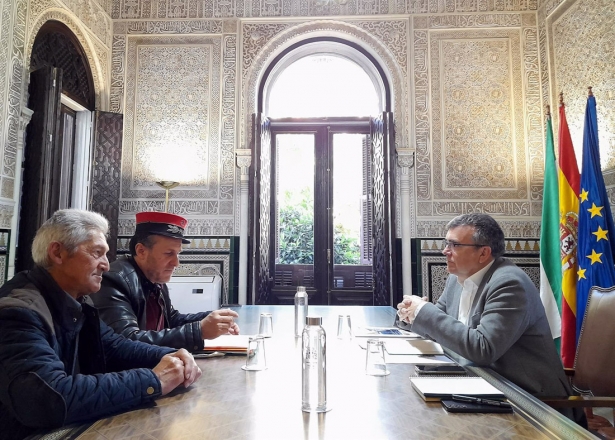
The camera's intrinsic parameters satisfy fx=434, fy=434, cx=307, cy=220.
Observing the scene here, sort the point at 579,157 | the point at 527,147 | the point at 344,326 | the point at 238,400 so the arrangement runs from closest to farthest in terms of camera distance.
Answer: the point at 238,400 → the point at 344,326 → the point at 579,157 → the point at 527,147

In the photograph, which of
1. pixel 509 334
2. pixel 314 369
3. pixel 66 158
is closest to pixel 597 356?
pixel 509 334

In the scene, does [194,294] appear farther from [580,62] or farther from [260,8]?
[580,62]

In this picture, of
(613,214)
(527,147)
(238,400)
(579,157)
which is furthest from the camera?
(527,147)

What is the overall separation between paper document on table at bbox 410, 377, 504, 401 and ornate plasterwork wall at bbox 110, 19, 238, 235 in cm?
372

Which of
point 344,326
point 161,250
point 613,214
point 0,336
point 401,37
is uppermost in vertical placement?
point 401,37

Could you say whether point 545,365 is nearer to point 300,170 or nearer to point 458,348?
point 458,348

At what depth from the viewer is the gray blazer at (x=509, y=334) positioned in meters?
1.40

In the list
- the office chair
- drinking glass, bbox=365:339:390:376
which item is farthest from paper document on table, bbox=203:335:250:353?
the office chair

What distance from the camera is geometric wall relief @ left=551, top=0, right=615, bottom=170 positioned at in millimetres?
3496

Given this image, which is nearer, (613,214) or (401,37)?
(613,214)

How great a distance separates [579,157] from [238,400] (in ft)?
13.2

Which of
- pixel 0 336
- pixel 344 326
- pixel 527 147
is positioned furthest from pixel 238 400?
pixel 527 147

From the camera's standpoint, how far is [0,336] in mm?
922

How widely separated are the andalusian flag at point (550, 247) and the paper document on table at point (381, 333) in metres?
2.27
